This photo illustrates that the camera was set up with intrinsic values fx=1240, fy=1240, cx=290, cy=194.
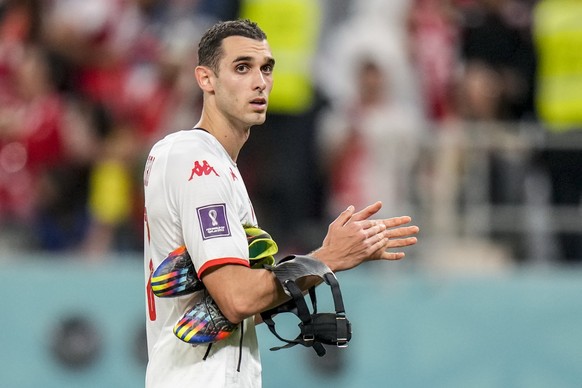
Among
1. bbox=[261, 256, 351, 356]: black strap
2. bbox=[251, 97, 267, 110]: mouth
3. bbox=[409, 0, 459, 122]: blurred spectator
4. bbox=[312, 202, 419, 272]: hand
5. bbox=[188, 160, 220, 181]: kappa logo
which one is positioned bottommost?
bbox=[261, 256, 351, 356]: black strap

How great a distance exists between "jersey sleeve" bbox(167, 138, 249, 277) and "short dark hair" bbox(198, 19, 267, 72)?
1.52ft

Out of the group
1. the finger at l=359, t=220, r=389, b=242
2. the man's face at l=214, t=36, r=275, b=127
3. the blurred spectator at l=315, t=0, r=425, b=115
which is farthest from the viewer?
the blurred spectator at l=315, t=0, r=425, b=115

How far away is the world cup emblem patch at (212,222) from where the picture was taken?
14.8 ft

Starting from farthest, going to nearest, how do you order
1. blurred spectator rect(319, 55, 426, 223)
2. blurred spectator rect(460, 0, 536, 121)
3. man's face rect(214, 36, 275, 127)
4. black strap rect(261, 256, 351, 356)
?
blurred spectator rect(460, 0, 536, 121) → blurred spectator rect(319, 55, 426, 223) → man's face rect(214, 36, 275, 127) → black strap rect(261, 256, 351, 356)

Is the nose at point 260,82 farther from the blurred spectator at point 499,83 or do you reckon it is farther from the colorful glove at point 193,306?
the blurred spectator at point 499,83

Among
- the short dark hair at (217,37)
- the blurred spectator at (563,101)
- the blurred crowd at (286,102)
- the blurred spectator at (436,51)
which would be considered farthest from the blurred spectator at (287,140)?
the short dark hair at (217,37)

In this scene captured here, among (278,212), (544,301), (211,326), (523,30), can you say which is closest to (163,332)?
(211,326)

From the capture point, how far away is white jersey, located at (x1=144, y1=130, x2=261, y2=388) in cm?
453

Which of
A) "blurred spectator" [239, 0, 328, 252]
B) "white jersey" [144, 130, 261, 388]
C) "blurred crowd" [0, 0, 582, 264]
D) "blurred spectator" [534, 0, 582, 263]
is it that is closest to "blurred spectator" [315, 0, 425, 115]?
"blurred crowd" [0, 0, 582, 264]

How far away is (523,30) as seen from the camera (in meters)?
9.88

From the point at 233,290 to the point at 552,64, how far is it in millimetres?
5776

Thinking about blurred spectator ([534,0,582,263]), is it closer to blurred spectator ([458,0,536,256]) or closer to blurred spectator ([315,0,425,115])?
blurred spectator ([458,0,536,256])

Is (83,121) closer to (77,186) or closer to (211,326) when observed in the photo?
(77,186)

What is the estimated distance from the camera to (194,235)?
453 cm
